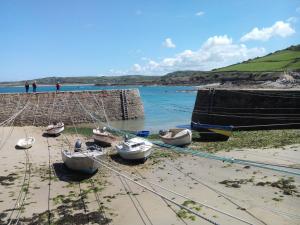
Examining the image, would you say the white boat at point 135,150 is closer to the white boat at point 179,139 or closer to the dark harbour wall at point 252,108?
the white boat at point 179,139

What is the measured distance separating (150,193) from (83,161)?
3.30m

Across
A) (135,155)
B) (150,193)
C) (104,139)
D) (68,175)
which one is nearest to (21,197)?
(68,175)

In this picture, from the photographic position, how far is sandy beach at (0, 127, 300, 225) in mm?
10648

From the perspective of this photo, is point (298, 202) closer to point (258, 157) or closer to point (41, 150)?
point (258, 157)

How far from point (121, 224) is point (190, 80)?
136 metres

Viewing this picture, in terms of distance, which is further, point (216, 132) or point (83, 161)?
point (216, 132)

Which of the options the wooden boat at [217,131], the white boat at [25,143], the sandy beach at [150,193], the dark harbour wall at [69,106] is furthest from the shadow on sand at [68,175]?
the dark harbour wall at [69,106]

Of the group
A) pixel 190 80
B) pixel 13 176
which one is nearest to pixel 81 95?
pixel 13 176

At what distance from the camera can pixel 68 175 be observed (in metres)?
14.9

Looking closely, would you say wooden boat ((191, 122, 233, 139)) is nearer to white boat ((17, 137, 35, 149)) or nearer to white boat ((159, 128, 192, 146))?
white boat ((159, 128, 192, 146))

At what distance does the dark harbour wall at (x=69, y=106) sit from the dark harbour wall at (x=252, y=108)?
319 inches

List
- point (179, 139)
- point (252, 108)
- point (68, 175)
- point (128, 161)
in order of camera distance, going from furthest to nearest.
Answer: point (252, 108)
point (179, 139)
point (128, 161)
point (68, 175)

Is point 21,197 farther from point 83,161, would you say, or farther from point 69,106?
point 69,106

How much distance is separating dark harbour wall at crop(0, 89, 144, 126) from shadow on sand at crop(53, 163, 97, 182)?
1361 centimetres
